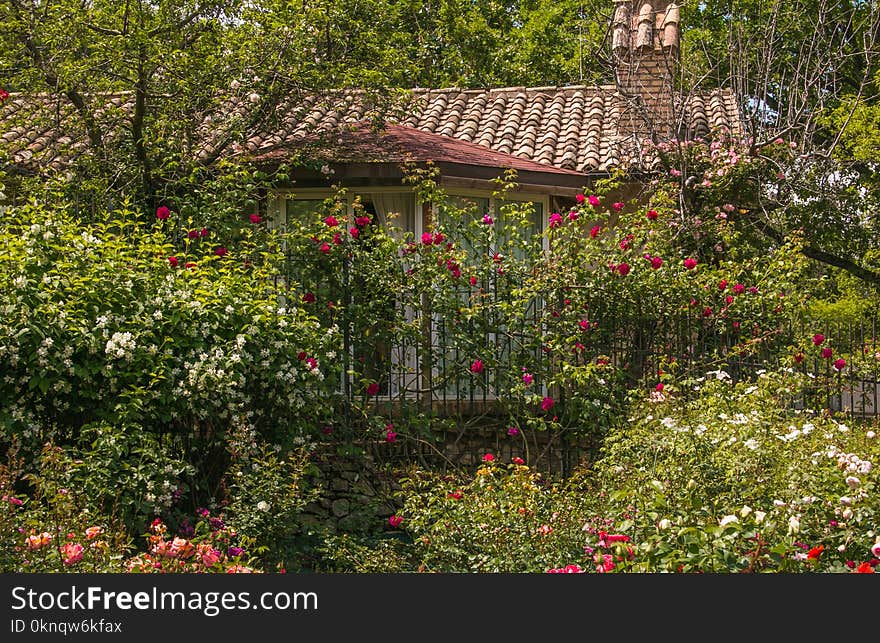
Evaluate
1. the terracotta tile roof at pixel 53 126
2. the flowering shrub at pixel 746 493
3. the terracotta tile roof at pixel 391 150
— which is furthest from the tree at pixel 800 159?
the terracotta tile roof at pixel 53 126

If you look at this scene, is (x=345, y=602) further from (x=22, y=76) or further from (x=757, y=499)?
(x=22, y=76)

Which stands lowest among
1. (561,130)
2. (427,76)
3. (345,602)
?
(345,602)

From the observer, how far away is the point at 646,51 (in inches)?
480

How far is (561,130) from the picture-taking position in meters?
12.2

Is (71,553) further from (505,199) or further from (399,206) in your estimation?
(505,199)

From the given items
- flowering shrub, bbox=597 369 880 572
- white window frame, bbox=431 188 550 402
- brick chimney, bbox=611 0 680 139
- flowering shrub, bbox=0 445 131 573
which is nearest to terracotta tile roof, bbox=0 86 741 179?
brick chimney, bbox=611 0 680 139

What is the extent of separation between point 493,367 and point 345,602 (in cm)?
443

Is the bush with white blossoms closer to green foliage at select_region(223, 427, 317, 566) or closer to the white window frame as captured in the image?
green foliage at select_region(223, 427, 317, 566)

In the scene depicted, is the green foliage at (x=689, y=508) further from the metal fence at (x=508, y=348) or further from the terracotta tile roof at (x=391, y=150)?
the terracotta tile roof at (x=391, y=150)

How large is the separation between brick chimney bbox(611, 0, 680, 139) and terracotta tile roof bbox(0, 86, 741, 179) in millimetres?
324

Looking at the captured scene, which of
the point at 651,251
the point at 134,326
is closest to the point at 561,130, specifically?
the point at 651,251

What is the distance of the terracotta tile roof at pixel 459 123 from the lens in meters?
9.47

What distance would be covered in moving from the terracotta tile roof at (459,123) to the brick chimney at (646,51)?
0.32 metres

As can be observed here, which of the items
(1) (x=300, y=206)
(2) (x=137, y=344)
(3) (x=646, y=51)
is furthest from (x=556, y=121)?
(2) (x=137, y=344)
